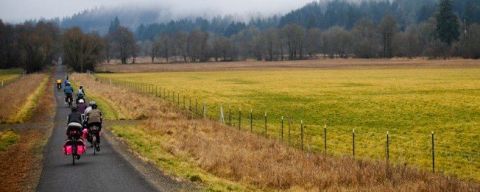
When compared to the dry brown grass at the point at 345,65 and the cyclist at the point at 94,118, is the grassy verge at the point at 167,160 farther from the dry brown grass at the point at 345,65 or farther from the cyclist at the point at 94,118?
the dry brown grass at the point at 345,65

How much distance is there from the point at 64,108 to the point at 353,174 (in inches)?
1226

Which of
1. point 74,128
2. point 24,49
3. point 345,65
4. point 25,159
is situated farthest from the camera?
point 345,65

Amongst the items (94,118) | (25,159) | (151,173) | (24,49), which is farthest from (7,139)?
(24,49)

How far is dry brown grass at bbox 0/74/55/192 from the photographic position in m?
16.8

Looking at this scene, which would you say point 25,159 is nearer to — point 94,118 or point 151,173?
point 94,118

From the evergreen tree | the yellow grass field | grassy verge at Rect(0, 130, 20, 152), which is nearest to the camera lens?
grassy verge at Rect(0, 130, 20, 152)

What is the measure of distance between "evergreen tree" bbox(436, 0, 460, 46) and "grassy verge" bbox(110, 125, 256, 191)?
164m

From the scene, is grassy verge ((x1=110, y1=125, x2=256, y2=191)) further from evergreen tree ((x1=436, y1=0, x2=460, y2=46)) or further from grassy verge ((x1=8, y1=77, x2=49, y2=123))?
evergreen tree ((x1=436, y1=0, x2=460, y2=46))

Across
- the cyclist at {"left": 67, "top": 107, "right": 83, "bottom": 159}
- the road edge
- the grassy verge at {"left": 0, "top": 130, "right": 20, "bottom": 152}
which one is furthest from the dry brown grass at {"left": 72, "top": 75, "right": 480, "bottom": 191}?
the grassy verge at {"left": 0, "top": 130, "right": 20, "bottom": 152}

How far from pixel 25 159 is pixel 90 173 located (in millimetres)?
4632

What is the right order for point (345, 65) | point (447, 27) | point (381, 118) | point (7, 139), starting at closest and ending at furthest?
1. point (7, 139)
2. point (381, 118)
3. point (345, 65)
4. point (447, 27)

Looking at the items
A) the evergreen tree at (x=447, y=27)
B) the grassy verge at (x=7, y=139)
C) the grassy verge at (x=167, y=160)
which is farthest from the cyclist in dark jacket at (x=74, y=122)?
the evergreen tree at (x=447, y=27)

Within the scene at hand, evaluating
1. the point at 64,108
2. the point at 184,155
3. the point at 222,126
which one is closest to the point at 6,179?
the point at 184,155

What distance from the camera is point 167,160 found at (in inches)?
819
